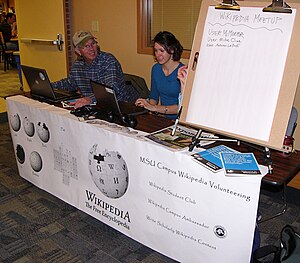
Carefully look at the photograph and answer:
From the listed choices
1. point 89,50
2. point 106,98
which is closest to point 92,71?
point 89,50

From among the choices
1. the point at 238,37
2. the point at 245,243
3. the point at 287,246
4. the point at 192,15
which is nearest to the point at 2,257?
the point at 245,243

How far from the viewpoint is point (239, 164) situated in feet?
5.05

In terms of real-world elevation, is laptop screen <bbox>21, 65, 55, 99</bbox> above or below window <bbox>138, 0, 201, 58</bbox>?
below

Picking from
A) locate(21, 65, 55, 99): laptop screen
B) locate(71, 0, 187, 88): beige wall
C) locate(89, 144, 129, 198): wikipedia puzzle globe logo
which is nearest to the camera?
locate(89, 144, 129, 198): wikipedia puzzle globe logo

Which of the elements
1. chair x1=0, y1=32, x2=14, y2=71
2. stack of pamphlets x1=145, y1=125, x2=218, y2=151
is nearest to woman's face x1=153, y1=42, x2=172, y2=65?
stack of pamphlets x1=145, y1=125, x2=218, y2=151

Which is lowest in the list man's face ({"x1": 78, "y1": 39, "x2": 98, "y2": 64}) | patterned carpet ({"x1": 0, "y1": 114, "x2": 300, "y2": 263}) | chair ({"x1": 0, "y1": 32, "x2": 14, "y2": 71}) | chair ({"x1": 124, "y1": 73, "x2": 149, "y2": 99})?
patterned carpet ({"x1": 0, "y1": 114, "x2": 300, "y2": 263})

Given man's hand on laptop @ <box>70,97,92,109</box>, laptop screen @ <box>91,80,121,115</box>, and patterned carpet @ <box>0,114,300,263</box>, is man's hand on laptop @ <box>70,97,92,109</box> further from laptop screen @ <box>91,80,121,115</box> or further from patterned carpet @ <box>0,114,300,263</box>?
patterned carpet @ <box>0,114,300,263</box>

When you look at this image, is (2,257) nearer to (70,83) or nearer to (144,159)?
(144,159)

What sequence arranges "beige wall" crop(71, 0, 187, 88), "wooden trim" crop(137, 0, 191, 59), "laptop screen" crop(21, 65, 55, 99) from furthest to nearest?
"beige wall" crop(71, 0, 187, 88) < "wooden trim" crop(137, 0, 191, 59) < "laptop screen" crop(21, 65, 55, 99)

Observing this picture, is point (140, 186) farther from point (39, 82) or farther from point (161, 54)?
point (39, 82)

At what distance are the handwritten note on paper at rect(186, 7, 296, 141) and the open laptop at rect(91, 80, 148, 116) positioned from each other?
1.68 ft

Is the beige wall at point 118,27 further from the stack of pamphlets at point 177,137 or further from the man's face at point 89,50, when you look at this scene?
the stack of pamphlets at point 177,137

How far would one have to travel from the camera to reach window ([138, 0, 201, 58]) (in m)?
3.30

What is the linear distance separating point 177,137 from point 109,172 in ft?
1.59
